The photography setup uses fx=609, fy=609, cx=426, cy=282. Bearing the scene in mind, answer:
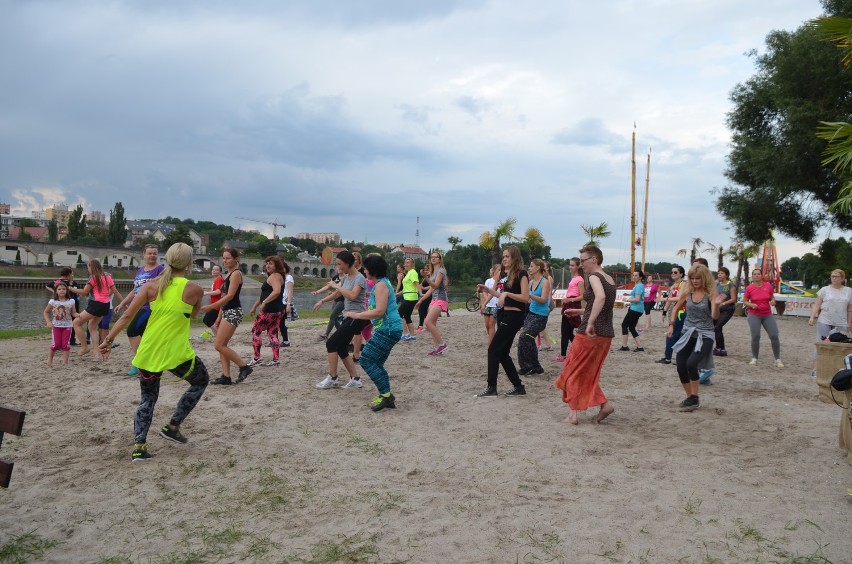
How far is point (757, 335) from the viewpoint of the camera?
1105 centimetres

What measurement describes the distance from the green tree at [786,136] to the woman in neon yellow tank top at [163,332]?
20.3 m

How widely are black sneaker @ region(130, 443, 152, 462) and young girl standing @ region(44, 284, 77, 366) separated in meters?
5.55

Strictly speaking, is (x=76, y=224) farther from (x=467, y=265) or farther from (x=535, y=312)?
(x=535, y=312)

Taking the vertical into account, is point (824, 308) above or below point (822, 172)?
below

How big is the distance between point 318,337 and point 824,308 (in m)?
9.30

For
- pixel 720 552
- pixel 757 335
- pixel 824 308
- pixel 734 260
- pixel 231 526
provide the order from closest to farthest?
pixel 720 552 → pixel 231 526 → pixel 824 308 → pixel 757 335 → pixel 734 260

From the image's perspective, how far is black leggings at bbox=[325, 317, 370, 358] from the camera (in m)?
7.30

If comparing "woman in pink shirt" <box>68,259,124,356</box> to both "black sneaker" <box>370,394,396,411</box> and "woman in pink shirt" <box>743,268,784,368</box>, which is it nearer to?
"black sneaker" <box>370,394,396,411</box>

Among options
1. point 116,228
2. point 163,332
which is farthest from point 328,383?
point 116,228

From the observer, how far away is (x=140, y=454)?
199 inches

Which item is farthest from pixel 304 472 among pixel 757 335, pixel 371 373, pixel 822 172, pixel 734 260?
pixel 734 260

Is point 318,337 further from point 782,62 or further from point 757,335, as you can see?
point 782,62

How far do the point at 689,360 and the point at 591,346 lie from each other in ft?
5.20

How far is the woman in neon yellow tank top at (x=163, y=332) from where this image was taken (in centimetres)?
501
